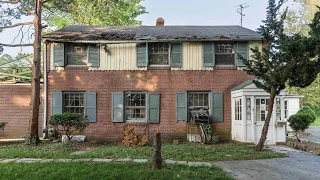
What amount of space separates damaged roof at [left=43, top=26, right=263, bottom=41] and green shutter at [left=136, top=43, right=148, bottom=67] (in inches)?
13.3

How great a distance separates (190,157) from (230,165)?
4.32 ft

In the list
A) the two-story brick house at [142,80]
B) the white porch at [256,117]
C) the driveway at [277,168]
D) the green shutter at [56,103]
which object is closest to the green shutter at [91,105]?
the two-story brick house at [142,80]

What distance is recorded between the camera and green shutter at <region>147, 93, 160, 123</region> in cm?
1334

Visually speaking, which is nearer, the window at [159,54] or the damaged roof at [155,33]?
the damaged roof at [155,33]

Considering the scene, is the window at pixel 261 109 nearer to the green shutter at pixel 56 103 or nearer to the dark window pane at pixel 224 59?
the dark window pane at pixel 224 59

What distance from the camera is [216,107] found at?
43.8 feet

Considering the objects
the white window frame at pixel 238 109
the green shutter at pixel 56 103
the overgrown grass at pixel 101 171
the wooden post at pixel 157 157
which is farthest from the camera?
the green shutter at pixel 56 103

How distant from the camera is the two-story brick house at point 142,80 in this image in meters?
13.4

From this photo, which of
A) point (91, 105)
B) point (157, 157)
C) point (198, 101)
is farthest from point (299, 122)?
point (91, 105)

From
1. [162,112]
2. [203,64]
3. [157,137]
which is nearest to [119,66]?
[162,112]

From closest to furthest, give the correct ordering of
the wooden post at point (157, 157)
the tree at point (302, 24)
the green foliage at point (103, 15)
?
1. the wooden post at point (157, 157)
2. the green foliage at point (103, 15)
3. the tree at point (302, 24)

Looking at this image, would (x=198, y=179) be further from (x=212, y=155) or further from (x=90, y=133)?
(x=90, y=133)

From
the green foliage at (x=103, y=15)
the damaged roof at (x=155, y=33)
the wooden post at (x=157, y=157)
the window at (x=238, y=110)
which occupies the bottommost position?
the wooden post at (x=157, y=157)

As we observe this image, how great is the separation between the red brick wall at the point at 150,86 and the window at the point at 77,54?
16.5 inches
